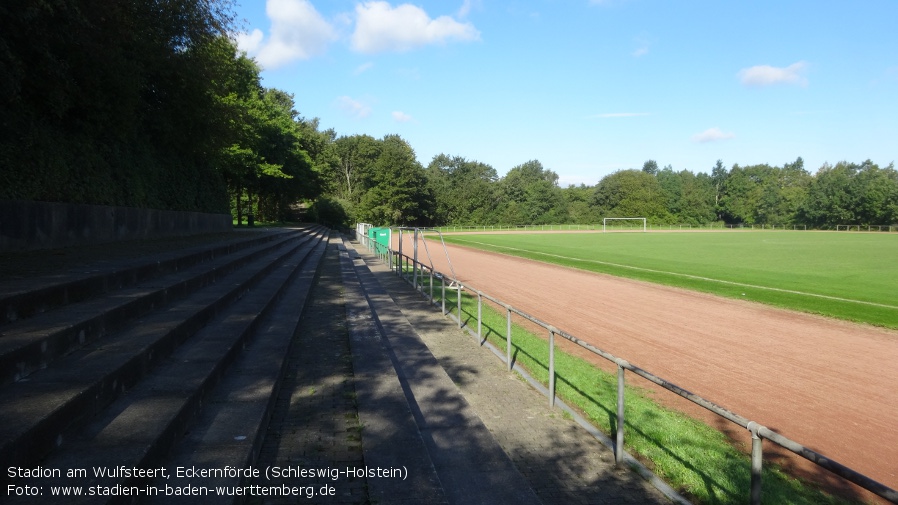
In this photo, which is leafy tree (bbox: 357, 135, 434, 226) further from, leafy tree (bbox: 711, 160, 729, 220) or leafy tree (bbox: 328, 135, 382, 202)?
leafy tree (bbox: 711, 160, 729, 220)

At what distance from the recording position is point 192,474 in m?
3.22

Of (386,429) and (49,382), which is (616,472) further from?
(49,382)

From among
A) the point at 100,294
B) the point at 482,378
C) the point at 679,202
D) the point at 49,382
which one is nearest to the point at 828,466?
the point at 49,382

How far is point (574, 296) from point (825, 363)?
7533mm

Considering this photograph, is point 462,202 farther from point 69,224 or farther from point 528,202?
point 69,224

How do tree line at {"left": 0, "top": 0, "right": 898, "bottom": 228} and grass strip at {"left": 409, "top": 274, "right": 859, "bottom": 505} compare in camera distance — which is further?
tree line at {"left": 0, "top": 0, "right": 898, "bottom": 228}

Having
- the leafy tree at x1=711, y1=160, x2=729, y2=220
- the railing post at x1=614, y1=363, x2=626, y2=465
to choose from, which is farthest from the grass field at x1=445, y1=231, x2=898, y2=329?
the leafy tree at x1=711, y1=160, x2=729, y2=220

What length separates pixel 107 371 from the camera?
373cm

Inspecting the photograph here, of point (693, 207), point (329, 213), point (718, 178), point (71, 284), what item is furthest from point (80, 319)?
point (718, 178)

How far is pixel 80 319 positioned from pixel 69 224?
6.22 metres

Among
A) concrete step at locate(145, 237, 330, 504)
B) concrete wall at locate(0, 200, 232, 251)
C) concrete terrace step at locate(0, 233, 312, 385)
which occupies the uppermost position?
concrete wall at locate(0, 200, 232, 251)

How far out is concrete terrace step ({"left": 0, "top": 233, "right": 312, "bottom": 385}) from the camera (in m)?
3.58

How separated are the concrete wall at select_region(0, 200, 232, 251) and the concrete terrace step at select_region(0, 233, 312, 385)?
2.12 m

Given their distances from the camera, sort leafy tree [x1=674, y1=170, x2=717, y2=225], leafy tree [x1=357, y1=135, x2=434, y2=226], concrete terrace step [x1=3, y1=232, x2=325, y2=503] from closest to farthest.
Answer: concrete terrace step [x1=3, y1=232, x2=325, y2=503]
leafy tree [x1=357, y1=135, x2=434, y2=226]
leafy tree [x1=674, y1=170, x2=717, y2=225]
